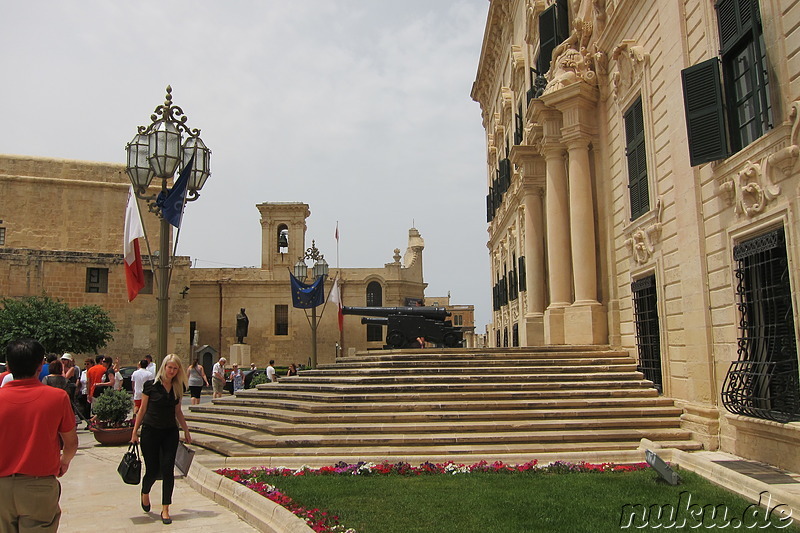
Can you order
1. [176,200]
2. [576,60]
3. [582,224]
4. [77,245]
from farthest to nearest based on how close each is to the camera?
1. [77,245]
2. [576,60]
3. [582,224]
4. [176,200]

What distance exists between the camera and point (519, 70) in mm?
21953

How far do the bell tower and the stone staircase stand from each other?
32234mm

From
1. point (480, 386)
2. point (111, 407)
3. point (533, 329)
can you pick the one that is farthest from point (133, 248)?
point (533, 329)

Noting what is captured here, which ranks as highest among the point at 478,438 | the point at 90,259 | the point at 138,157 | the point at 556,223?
the point at 90,259

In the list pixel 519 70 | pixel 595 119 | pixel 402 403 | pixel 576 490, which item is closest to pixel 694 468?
pixel 576 490

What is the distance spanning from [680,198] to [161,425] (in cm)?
770

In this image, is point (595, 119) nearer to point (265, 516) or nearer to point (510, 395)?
point (510, 395)

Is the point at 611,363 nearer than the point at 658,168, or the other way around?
the point at 658,168

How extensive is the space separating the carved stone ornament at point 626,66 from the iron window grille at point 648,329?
3.64 meters

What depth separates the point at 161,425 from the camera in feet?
21.6

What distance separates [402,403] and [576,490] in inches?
167

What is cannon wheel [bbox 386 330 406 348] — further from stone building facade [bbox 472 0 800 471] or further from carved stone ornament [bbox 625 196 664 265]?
carved stone ornament [bbox 625 196 664 265]

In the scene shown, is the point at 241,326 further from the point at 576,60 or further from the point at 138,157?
the point at 138,157

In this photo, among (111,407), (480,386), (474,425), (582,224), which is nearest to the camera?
(474,425)
